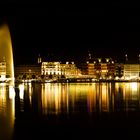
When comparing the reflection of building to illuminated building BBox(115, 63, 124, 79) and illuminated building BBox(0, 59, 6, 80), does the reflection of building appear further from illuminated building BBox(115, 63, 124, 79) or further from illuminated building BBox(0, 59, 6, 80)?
illuminated building BBox(115, 63, 124, 79)

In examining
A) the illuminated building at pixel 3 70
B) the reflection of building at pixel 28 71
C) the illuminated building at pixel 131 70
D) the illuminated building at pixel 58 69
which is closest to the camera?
the illuminated building at pixel 3 70

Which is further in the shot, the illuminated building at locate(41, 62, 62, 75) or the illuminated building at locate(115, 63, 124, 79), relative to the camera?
the illuminated building at locate(115, 63, 124, 79)

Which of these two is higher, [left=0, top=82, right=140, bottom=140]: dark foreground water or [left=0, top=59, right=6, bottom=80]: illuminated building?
[left=0, top=59, right=6, bottom=80]: illuminated building

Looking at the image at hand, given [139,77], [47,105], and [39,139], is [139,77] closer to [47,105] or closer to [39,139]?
[47,105]

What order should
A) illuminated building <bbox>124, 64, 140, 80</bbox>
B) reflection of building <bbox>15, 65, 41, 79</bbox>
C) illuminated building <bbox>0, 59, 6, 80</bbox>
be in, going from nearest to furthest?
illuminated building <bbox>0, 59, 6, 80</bbox>
reflection of building <bbox>15, 65, 41, 79</bbox>
illuminated building <bbox>124, 64, 140, 80</bbox>

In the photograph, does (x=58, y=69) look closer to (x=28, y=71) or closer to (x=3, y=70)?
(x=28, y=71)

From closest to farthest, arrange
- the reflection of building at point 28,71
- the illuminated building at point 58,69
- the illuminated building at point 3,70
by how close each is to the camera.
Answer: the illuminated building at point 3,70 → the reflection of building at point 28,71 → the illuminated building at point 58,69

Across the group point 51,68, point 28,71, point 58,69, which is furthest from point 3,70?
point 58,69

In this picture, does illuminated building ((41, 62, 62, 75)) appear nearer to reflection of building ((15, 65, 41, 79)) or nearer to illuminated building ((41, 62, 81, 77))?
illuminated building ((41, 62, 81, 77))

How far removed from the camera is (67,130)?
16.4 m

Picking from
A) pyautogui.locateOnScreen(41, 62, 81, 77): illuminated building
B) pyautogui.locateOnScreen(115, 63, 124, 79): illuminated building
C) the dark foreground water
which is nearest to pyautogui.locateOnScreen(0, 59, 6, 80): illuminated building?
pyautogui.locateOnScreen(41, 62, 81, 77): illuminated building

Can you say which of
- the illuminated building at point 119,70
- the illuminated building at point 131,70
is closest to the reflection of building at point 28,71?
the illuminated building at point 119,70

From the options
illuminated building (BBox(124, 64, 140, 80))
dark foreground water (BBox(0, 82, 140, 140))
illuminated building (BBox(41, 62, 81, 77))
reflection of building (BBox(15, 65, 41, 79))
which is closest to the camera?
dark foreground water (BBox(0, 82, 140, 140))

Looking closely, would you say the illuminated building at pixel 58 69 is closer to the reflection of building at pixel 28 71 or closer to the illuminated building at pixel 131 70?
the reflection of building at pixel 28 71
